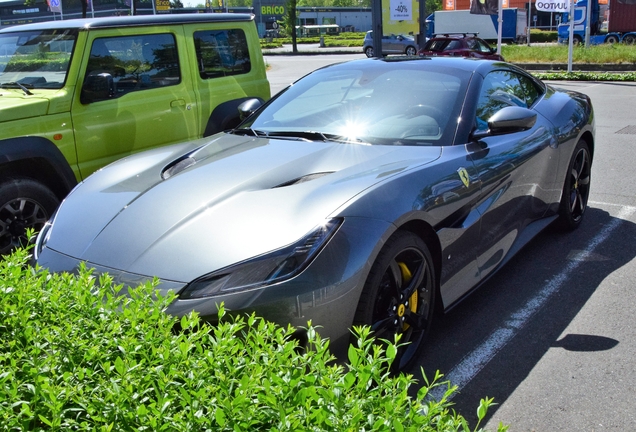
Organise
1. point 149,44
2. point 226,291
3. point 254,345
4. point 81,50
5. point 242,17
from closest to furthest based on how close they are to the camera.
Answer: point 254,345 < point 226,291 < point 81,50 < point 149,44 < point 242,17

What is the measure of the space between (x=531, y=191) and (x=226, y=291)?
9.32ft

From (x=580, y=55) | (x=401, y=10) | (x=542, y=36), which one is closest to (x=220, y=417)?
(x=401, y=10)

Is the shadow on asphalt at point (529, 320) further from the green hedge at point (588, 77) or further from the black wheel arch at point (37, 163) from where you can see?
the green hedge at point (588, 77)

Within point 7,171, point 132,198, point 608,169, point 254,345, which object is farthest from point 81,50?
point 608,169

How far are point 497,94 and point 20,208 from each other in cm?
359

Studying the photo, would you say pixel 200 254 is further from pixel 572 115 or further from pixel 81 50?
pixel 572 115

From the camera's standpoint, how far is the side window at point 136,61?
5.93 meters

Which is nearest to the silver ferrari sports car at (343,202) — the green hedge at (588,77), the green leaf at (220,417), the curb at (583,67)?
the green leaf at (220,417)

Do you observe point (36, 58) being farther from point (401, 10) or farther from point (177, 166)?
point (401, 10)

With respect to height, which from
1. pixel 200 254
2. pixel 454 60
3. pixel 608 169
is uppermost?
pixel 454 60

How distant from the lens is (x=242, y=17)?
7.32m

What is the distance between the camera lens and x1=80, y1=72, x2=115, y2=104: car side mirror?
5664mm

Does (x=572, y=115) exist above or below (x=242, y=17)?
below

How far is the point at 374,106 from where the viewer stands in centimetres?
454
